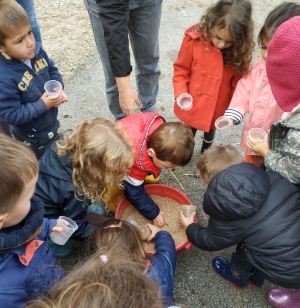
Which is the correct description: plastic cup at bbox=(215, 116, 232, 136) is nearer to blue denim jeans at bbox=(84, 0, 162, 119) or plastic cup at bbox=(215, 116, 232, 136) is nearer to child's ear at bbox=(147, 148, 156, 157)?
child's ear at bbox=(147, 148, 156, 157)

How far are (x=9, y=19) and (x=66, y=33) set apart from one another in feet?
7.15

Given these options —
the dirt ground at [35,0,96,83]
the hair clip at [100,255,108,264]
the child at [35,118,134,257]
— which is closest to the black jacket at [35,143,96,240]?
the child at [35,118,134,257]

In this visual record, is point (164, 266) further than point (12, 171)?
Yes

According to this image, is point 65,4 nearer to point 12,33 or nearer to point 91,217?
point 12,33

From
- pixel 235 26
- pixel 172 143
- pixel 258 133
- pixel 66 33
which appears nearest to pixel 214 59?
pixel 235 26

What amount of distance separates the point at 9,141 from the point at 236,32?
1406mm

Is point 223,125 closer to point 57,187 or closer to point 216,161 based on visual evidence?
point 216,161

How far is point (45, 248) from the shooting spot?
1495 mm

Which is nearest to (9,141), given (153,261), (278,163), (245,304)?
(153,261)

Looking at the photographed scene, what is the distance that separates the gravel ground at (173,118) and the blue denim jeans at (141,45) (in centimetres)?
40

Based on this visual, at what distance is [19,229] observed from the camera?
1291 millimetres

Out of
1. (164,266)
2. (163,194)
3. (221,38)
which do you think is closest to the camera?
(164,266)

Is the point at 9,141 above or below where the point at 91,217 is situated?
above

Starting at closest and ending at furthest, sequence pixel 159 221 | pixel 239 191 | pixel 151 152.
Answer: pixel 239 191 → pixel 151 152 → pixel 159 221
